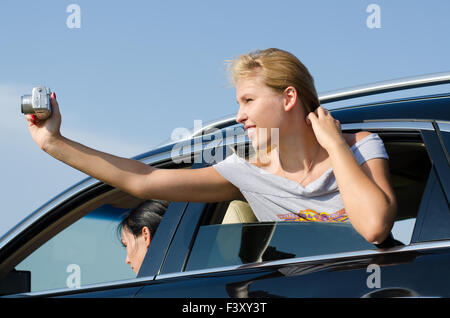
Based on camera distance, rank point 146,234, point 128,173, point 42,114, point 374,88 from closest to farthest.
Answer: point 42,114 → point 128,173 → point 374,88 → point 146,234

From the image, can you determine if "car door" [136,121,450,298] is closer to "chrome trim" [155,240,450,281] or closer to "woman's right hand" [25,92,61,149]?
"chrome trim" [155,240,450,281]

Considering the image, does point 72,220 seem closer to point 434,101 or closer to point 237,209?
point 237,209

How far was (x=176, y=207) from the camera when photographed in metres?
2.51

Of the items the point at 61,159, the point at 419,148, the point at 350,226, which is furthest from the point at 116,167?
the point at 419,148

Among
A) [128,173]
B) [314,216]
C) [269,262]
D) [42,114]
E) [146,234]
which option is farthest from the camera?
[146,234]

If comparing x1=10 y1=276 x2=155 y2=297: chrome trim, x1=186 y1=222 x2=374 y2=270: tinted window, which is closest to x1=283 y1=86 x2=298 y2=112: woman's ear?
x1=186 y1=222 x2=374 y2=270: tinted window

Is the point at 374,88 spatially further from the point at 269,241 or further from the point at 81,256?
the point at 81,256

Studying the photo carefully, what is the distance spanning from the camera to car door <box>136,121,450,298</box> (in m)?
1.76

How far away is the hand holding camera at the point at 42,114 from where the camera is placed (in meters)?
2.34

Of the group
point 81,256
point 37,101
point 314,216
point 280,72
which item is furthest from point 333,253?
point 81,256

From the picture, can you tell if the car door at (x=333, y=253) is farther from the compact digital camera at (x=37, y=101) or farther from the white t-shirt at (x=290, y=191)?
the compact digital camera at (x=37, y=101)

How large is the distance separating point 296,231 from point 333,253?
194mm

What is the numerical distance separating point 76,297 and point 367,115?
121 centimetres

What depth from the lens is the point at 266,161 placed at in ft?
8.43
